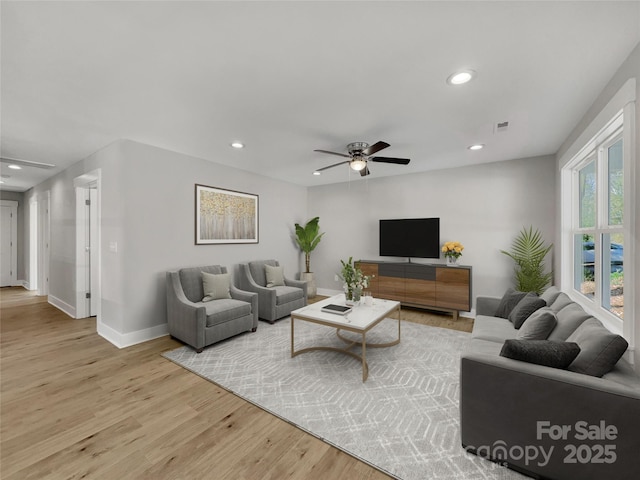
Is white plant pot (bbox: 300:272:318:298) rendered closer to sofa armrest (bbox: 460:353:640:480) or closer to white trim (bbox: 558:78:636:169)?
sofa armrest (bbox: 460:353:640:480)

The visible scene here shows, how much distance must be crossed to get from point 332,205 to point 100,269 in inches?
168

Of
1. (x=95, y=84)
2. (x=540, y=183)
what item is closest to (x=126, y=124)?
(x=95, y=84)

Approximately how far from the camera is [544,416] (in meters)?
1.45

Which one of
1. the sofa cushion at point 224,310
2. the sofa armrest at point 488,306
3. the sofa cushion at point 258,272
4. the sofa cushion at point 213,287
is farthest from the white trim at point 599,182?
the sofa cushion at point 258,272

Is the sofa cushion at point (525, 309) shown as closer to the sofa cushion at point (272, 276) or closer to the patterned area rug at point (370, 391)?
the patterned area rug at point (370, 391)

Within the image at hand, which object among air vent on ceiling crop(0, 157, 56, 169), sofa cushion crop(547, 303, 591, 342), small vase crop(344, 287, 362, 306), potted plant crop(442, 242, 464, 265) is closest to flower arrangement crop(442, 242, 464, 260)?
potted plant crop(442, 242, 464, 265)

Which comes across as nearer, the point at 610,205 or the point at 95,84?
the point at 95,84

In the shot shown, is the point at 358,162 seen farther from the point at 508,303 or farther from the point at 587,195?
the point at 587,195

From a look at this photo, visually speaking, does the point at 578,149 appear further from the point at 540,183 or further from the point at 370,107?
the point at 370,107

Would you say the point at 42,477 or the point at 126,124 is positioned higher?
the point at 126,124

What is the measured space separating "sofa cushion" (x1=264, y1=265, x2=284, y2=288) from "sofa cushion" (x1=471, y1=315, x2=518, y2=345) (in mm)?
3101

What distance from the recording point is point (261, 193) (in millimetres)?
5242

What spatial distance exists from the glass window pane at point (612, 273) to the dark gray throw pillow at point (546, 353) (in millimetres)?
1128

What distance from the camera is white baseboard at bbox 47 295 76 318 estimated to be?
453 cm
